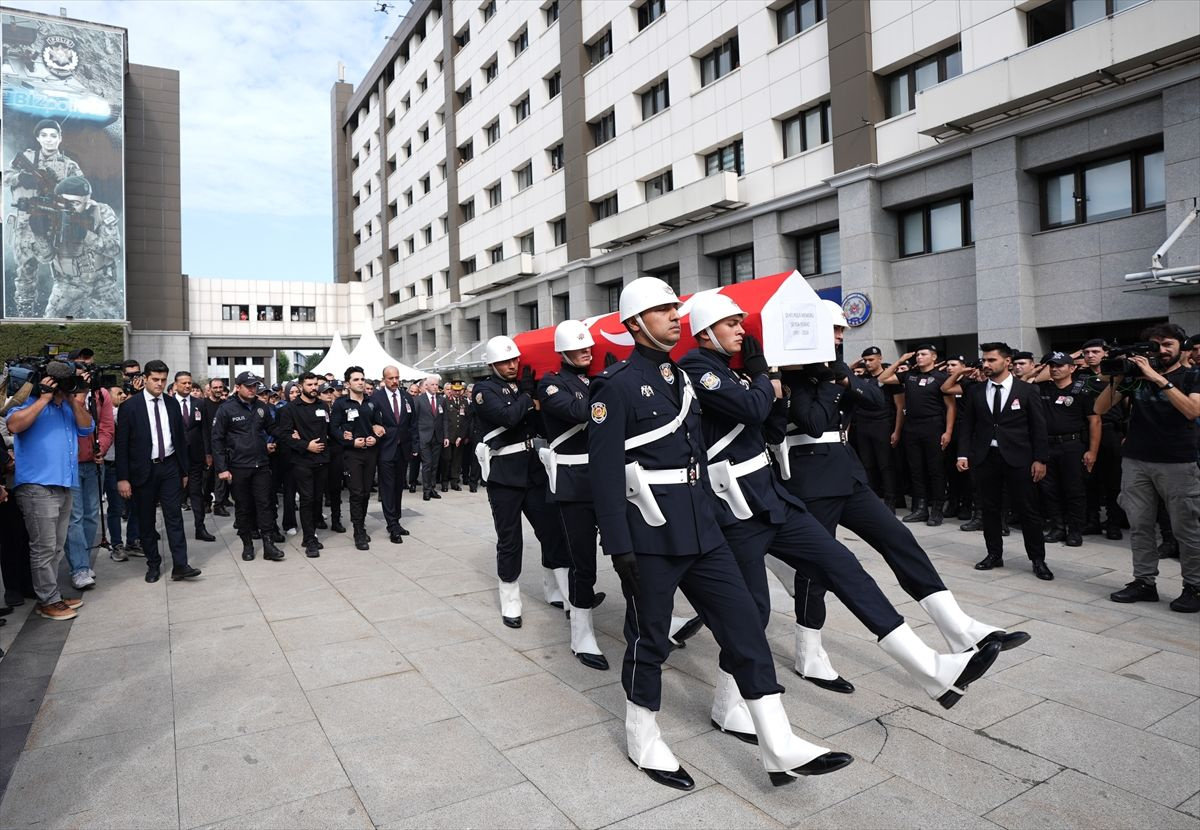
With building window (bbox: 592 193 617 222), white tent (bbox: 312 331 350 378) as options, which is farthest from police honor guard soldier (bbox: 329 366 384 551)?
building window (bbox: 592 193 617 222)

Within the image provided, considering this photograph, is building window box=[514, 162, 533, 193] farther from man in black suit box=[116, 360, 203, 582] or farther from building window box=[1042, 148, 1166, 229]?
man in black suit box=[116, 360, 203, 582]

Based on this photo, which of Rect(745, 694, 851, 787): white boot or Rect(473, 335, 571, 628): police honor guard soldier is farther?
Rect(473, 335, 571, 628): police honor guard soldier

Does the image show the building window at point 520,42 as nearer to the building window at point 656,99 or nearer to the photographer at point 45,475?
the building window at point 656,99

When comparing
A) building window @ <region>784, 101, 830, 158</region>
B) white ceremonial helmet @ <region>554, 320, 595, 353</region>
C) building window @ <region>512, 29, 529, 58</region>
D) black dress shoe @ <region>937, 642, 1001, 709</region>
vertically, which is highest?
building window @ <region>512, 29, 529, 58</region>

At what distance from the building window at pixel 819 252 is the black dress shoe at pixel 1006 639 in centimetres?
1477

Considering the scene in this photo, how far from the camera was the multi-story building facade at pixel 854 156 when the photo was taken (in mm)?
12352

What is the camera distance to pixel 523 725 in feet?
12.4

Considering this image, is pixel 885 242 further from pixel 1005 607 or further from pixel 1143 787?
pixel 1143 787

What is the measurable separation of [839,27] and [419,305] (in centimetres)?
2736

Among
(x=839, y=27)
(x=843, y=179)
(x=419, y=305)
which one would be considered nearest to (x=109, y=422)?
(x=843, y=179)

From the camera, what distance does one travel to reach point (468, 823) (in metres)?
2.90

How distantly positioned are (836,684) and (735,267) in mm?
17803

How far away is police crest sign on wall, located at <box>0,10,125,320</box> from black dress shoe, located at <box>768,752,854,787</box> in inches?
1975

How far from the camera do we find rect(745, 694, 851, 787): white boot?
3.01 meters
